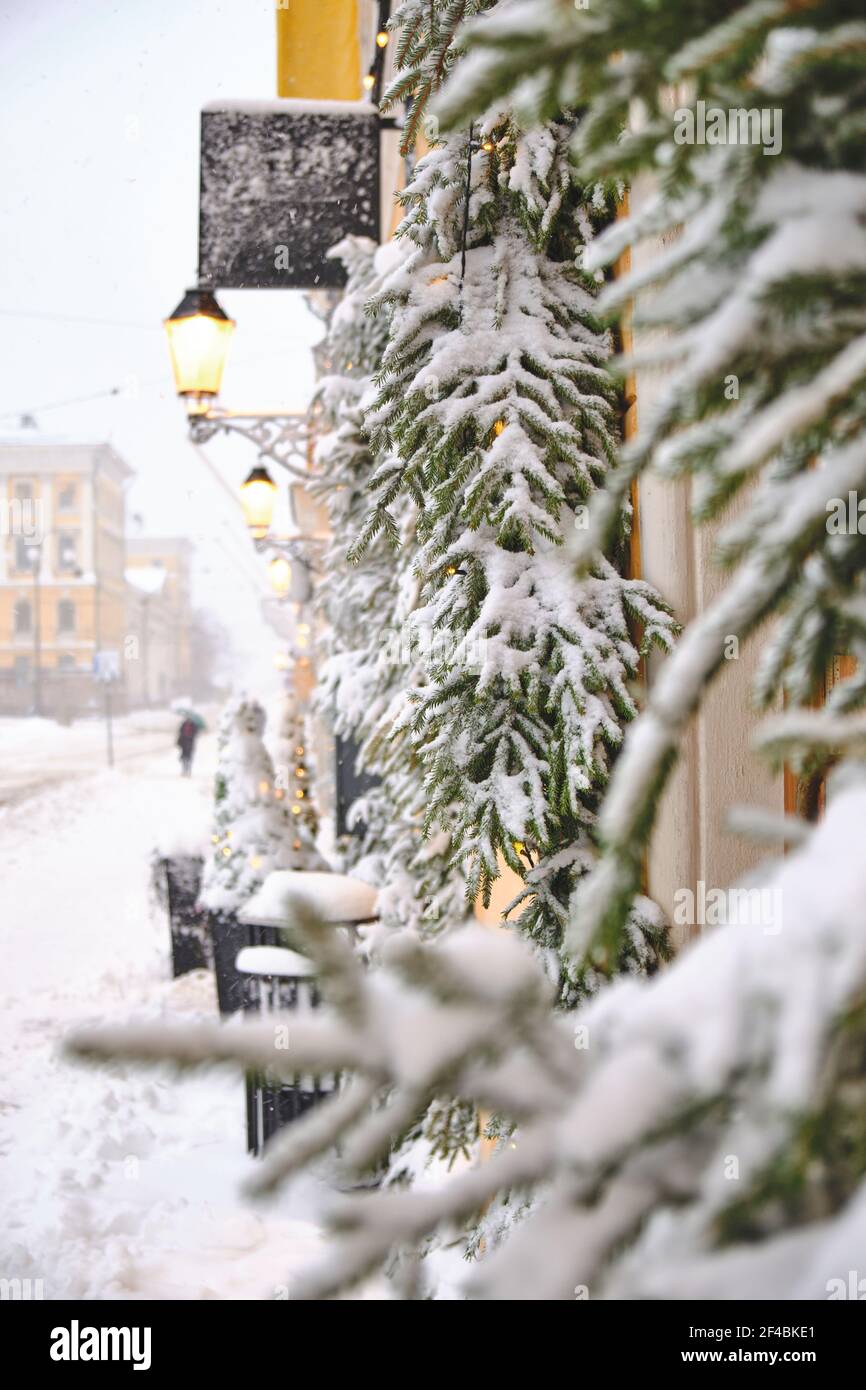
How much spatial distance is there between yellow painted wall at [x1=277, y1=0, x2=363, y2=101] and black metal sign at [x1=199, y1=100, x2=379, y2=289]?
8.78 feet

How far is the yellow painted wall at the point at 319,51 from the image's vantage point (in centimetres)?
788

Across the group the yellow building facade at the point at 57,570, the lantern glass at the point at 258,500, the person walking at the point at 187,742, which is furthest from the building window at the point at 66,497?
the person walking at the point at 187,742

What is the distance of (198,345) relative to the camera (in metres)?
6.41

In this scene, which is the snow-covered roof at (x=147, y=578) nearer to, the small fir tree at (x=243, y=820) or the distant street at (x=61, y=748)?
the distant street at (x=61, y=748)

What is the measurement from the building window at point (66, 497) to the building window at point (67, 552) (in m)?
0.22

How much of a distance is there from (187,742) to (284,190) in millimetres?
9013

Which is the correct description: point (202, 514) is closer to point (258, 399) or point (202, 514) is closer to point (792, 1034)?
point (258, 399)

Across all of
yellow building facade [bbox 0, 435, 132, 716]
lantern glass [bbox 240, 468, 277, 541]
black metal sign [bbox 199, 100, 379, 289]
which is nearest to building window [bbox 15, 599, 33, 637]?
yellow building facade [bbox 0, 435, 132, 716]

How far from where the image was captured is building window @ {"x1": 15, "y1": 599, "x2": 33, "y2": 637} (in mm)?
8859

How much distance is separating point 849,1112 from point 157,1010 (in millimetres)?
7844

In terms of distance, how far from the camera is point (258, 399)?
9.55 metres

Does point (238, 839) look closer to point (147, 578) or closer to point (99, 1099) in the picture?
point (99, 1099)

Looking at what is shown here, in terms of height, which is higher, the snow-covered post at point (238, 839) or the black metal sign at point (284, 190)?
the black metal sign at point (284, 190)

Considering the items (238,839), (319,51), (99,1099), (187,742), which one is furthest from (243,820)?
(187,742)
